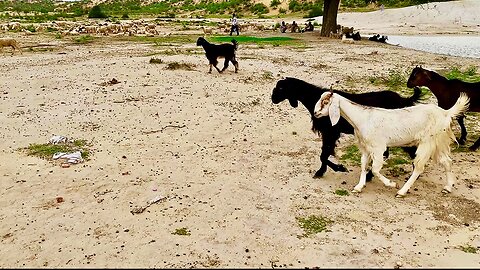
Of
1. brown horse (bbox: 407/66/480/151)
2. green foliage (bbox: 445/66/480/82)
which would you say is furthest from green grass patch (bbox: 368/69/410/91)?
brown horse (bbox: 407/66/480/151)

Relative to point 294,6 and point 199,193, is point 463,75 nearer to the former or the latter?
point 199,193

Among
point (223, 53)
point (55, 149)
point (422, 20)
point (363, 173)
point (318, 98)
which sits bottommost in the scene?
point (422, 20)

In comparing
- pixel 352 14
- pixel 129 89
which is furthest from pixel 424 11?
pixel 129 89

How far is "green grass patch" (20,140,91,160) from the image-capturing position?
8.97m

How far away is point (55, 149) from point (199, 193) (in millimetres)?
3482

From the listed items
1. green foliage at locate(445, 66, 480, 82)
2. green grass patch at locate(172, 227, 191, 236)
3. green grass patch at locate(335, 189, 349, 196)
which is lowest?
green foliage at locate(445, 66, 480, 82)

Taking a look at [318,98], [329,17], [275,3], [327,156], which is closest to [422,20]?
[329,17]

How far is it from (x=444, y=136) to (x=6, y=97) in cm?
1112

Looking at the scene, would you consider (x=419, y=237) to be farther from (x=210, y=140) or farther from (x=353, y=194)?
(x=210, y=140)

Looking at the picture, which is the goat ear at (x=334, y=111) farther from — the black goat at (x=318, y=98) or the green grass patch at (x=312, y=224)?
the green grass patch at (x=312, y=224)

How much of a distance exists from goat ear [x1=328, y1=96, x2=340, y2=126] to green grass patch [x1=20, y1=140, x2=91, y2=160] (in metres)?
4.42

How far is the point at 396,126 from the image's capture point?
23.2 feet

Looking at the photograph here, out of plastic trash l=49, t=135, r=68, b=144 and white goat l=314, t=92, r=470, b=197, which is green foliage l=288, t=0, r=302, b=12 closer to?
plastic trash l=49, t=135, r=68, b=144

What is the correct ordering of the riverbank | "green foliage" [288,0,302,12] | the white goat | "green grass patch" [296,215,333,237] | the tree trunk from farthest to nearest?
"green foliage" [288,0,302,12]
the riverbank
the tree trunk
the white goat
"green grass patch" [296,215,333,237]
